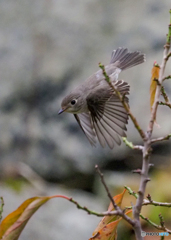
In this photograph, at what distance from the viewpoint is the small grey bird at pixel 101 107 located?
200cm

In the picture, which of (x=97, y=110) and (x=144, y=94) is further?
(x=144, y=94)

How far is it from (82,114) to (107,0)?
145 inches

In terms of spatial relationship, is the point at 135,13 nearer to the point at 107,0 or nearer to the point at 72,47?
the point at 107,0

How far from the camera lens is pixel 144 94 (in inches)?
186

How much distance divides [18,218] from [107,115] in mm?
1182


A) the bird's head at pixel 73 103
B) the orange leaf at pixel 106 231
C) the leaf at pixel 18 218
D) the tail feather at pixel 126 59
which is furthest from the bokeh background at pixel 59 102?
the leaf at pixel 18 218

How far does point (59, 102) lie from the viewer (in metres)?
4.87

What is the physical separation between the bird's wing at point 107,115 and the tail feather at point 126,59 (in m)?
0.46

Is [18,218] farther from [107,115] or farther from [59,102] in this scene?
[59,102]

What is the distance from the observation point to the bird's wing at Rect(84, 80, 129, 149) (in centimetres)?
200

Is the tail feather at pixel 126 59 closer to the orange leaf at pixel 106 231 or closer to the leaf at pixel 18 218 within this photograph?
the orange leaf at pixel 106 231

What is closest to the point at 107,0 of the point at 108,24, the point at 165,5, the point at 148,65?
the point at 108,24

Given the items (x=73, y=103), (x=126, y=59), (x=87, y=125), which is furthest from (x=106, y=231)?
(x=126, y=59)

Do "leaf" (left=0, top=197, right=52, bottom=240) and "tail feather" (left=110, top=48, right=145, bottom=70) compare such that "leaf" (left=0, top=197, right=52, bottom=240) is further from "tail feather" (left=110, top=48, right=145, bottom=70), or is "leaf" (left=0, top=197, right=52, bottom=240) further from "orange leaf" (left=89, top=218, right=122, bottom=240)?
"tail feather" (left=110, top=48, right=145, bottom=70)
